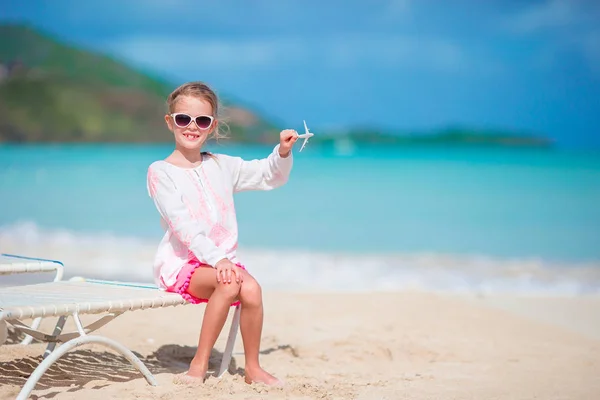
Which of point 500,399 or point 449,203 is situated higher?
point 449,203

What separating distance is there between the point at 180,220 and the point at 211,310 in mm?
413

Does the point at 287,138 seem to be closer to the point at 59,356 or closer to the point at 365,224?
the point at 59,356

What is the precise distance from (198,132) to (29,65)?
149 ft

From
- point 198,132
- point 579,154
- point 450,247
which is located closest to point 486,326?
point 198,132

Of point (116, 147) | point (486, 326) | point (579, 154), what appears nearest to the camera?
point (486, 326)

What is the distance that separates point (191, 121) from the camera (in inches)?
146

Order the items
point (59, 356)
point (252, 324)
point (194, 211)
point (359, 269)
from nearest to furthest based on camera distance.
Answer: point (59, 356) < point (252, 324) < point (194, 211) < point (359, 269)

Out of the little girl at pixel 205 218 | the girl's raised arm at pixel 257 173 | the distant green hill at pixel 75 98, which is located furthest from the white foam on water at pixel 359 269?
the distant green hill at pixel 75 98

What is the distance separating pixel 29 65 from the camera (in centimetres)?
4612

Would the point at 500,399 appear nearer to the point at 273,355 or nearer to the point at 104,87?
the point at 273,355

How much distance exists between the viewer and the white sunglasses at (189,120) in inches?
146

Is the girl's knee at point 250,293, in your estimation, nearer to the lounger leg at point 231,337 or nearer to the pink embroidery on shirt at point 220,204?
the lounger leg at point 231,337

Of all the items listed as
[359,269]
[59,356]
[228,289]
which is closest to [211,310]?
[228,289]

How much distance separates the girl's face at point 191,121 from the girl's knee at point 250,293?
72cm
